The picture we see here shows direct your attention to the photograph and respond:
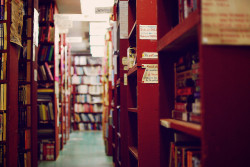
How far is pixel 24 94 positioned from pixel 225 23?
306cm

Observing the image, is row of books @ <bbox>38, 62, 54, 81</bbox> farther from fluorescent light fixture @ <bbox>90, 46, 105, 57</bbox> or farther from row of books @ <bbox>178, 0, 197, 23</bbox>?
row of books @ <bbox>178, 0, 197, 23</bbox>

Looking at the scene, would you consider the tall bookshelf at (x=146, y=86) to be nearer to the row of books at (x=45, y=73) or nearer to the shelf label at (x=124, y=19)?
the shelf label at (x=124, y=19)

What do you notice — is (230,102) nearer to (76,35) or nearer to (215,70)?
(215,70)

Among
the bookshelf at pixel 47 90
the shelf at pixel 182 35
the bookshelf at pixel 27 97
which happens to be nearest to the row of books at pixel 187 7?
the shelf at pixel 182 35

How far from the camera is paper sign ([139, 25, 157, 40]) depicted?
194 centimetres

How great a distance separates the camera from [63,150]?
5785 millimetres

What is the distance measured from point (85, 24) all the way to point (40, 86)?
3261 millimetres

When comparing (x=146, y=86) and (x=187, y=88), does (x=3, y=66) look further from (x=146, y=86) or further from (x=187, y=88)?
(x=187, y=88)

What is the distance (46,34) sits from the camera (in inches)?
194

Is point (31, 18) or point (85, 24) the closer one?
point (31, 18)

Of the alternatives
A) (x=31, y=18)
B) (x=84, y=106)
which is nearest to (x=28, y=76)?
(x=31, y=18)

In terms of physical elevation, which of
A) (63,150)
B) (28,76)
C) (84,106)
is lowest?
(63,150)

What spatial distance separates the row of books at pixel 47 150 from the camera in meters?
4.82

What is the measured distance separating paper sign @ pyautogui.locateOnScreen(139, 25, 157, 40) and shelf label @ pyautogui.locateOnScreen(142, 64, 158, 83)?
21 centimetres
